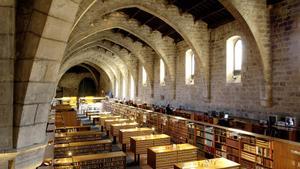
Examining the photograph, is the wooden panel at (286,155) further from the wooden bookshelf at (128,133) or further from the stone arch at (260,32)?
the wooden bookshelf at (128,133)

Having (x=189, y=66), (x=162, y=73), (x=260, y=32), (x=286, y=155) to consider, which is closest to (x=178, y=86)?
(x=189, y=66)

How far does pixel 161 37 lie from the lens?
569 inches

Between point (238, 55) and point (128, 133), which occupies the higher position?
point (238, 55)

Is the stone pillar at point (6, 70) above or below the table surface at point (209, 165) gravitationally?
above

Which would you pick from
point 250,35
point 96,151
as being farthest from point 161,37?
point 96,151

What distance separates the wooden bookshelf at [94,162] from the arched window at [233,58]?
569 cm

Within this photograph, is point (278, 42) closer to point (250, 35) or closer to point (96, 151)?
point (250, 35)

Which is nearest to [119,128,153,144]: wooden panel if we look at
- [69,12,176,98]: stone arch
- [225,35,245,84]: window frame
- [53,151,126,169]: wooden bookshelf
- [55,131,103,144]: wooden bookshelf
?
[55,131,103,144]: wooden bookshelf

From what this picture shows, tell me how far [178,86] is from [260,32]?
22.3 ft

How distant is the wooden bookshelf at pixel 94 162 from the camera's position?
6.17 metres

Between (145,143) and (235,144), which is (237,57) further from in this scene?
(145,143)

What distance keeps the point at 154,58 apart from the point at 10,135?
50.5 feet

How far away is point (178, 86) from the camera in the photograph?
14.4m

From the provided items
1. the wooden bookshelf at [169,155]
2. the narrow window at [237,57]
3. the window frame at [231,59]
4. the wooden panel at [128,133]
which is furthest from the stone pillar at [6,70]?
the window frame at [231,59]
